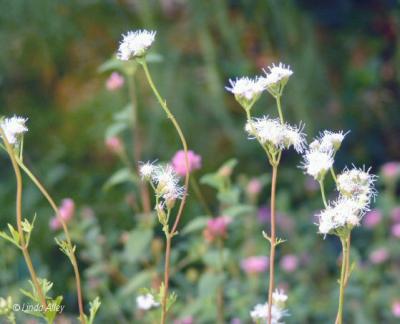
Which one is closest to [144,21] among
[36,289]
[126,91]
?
[126,91]

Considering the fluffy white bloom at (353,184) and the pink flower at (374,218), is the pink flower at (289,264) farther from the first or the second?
the fluffy white bloom at (353,184)

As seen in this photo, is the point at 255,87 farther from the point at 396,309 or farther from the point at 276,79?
the point at 396,309

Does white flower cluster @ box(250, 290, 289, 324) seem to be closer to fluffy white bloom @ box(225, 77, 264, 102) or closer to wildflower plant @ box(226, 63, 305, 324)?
wildflower plant @ box(226, 63, 305, 324)

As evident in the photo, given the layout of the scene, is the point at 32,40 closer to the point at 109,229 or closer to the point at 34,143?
the point at 34,143

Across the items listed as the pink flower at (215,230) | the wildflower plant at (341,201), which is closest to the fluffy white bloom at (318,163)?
the wildflower plant at (341,201)

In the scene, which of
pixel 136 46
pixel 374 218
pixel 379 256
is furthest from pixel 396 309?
pixel 136 46
